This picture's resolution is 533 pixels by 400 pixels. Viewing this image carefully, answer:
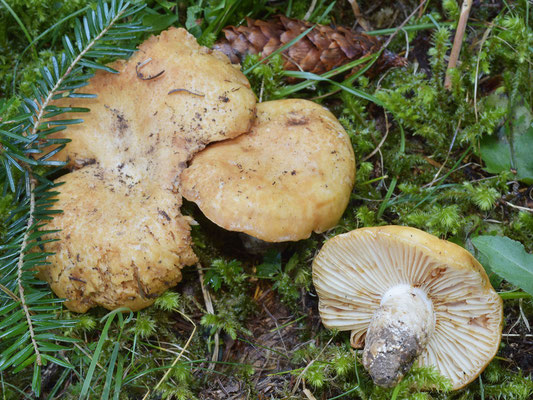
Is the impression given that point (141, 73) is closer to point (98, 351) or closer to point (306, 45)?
point (306, 45)

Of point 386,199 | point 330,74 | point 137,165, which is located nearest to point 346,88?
point 330,74

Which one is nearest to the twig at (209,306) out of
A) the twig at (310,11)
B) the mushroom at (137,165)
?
the mushroom at (137,165)

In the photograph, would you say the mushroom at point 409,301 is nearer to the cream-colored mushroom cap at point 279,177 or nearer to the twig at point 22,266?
the cream-colored mushroom cap at point 279,177

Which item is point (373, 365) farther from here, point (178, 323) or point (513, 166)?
point (513, 166)

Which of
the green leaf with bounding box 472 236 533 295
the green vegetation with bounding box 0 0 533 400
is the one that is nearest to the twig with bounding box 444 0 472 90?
the green vegetation with bounding box 0 0 533 400

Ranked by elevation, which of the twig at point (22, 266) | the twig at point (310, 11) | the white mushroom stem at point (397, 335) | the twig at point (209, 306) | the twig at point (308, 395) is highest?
the twig at point (310, 11)
